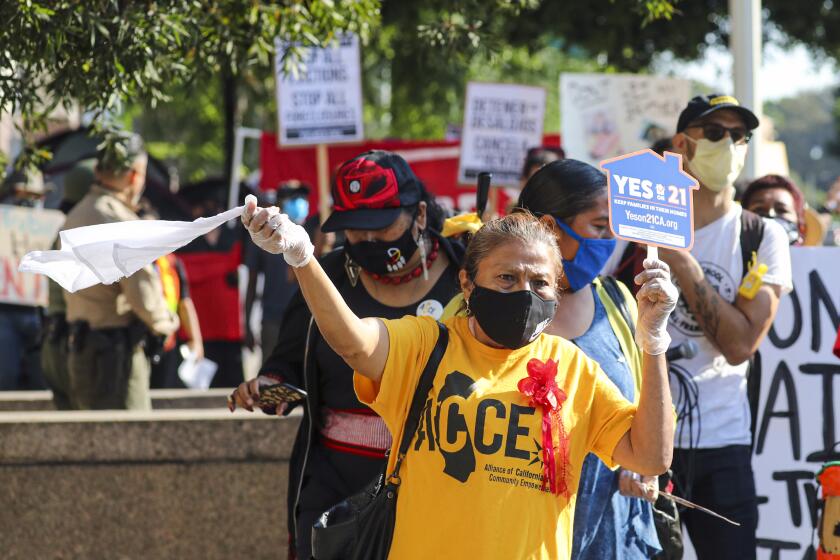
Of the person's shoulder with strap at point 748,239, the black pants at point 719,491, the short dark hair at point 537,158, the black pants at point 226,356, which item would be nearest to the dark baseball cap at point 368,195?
the person's shoulder with strap at point 748,239

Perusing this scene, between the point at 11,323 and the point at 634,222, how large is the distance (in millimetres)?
6331

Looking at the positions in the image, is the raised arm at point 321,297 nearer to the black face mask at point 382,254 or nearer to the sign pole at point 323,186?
the black face mask at point 382,254

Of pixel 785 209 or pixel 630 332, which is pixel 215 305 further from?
pixel 630 332

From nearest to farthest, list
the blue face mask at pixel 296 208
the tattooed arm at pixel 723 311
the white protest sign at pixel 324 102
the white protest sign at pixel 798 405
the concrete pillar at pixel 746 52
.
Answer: the tattooed arm at pixel 723 311 → the white protest sign at pixel 798 405 → the concrete pillar at pixel 746 52 → the white protest sign at pixel 324 102 → the blue face mask at pixel 296 208

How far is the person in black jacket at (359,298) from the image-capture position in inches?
157

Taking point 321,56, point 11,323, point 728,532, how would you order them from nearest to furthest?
point 728,532 → point 11,323 → point 321,56

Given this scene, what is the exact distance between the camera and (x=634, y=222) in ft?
9.57

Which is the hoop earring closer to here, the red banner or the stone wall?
the stone wall

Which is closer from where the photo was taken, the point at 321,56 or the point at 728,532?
the point at 728,532

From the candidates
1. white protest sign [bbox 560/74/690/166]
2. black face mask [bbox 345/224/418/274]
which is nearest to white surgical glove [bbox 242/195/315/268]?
black face mask [bbox 345/224/418/274]

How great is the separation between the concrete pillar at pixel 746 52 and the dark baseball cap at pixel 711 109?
303cm

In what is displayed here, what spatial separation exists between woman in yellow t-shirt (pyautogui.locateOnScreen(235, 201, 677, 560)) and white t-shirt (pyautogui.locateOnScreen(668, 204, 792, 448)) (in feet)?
4.42

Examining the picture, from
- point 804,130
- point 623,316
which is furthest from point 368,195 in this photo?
point 804,130

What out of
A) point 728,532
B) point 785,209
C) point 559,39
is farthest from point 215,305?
point 728,532
